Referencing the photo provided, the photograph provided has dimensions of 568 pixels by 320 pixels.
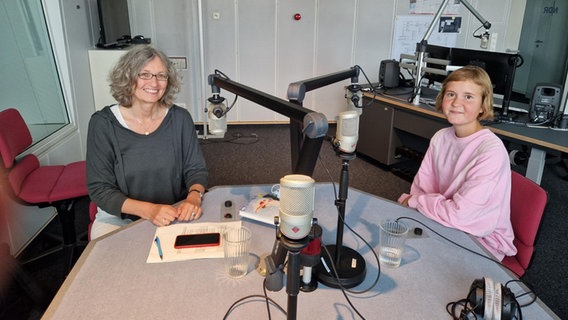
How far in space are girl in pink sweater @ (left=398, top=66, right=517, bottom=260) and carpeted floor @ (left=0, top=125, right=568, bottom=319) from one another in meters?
0.20

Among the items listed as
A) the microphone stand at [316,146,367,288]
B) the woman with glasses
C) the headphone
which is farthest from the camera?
the woman with glasses

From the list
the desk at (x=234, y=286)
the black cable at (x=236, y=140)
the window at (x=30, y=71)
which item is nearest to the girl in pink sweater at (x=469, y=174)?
the desk at (x=234, y=286)

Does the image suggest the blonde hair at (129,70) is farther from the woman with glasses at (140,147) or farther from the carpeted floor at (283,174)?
the carpeted floor at (283,174)

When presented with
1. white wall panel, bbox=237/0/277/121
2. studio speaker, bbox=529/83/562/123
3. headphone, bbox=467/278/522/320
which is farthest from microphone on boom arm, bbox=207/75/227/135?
white wall panel, bbox=237/0/277/121

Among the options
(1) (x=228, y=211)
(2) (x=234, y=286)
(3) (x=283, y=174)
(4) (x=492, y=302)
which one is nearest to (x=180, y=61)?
(3) (x=283, y=174)

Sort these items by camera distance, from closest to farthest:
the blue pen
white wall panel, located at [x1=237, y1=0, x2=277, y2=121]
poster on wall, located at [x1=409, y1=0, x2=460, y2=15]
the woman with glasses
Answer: the blue pen < the woman with glasses < white wall panel, located at [x1=237, y1=0, x2=277, y2=121] < poster on wall, located at [x1=409, y1=0, x2=460, y2=15]

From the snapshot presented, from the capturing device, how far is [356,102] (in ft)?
4.28

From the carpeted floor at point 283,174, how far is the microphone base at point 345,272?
0.37 m

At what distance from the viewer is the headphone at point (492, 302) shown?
3.07 ft

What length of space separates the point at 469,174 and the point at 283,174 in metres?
2.43

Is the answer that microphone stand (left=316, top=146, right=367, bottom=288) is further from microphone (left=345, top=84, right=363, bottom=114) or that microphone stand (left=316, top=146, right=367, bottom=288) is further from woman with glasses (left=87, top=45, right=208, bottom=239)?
woman with glasses (left=87, top=45, right=208, bottom=239)

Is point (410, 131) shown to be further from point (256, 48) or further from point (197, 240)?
point (197, 240)

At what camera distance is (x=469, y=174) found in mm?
1502

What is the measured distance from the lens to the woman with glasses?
163 cm
